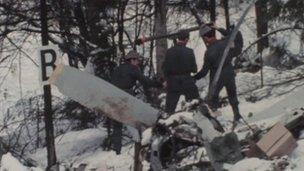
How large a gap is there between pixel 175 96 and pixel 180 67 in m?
0.47

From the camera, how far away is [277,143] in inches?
300

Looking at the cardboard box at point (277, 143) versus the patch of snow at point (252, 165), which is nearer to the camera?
the patch of snow at point (252, 165)

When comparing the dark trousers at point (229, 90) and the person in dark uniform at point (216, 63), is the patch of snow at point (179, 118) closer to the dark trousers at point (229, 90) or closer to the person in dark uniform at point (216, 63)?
the person in dark uniform at point (216, 63)

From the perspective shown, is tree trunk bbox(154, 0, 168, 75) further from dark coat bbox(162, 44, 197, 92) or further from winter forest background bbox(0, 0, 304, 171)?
dark coat bbox(162, 44, 197, 92)

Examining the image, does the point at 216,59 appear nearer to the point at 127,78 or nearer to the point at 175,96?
the point at 175,96

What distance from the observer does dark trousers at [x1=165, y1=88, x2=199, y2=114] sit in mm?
11078

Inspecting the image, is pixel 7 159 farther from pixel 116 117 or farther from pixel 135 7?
pixel 135 7

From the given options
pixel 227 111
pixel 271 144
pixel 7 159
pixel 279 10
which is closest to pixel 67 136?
pixel 227 111

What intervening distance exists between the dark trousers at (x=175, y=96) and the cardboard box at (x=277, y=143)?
3.36m

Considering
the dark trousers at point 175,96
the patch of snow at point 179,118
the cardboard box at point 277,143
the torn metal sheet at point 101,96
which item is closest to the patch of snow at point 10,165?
the torn metal sheet at point 101,96

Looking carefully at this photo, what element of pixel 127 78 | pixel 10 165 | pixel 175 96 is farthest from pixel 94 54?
pixel 10 165

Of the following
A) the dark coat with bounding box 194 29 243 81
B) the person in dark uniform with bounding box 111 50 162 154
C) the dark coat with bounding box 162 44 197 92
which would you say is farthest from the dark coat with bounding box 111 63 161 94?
the dark coat with bounding box 194 29 243 81

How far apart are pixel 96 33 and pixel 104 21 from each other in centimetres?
32

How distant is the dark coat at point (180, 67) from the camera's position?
1098 centimetres
